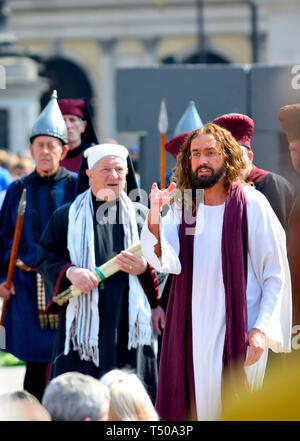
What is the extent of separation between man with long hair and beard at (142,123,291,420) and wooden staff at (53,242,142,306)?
0.80 metres

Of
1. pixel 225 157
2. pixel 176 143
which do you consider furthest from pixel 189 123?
pixel 225 157

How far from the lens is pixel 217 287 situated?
421 centimetres

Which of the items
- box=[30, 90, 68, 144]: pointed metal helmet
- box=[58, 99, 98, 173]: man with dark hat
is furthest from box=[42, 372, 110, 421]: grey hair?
box=[58, 99, 98, 173]: man with dark hat

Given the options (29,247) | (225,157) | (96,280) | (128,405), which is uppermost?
(225,157)

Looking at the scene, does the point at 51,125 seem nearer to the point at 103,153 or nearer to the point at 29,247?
the point at 29,247

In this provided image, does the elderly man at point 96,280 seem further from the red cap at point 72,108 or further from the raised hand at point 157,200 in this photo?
the red cap at point 72,108

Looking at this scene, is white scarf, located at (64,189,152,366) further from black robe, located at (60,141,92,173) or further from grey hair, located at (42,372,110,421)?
grey hair, located at (42,372,110,421)

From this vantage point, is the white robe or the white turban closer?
the white robe

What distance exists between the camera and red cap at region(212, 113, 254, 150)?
499 centimetres

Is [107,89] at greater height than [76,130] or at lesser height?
greater

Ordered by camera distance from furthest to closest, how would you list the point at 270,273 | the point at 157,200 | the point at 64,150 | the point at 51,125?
the point at 64,150 → the point at 51,125 → the point at 270,273 → the point at 157,200

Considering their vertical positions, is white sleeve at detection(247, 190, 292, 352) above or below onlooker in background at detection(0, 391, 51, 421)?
above

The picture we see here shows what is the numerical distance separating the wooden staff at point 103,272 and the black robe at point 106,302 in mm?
43

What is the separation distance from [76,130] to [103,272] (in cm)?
177
